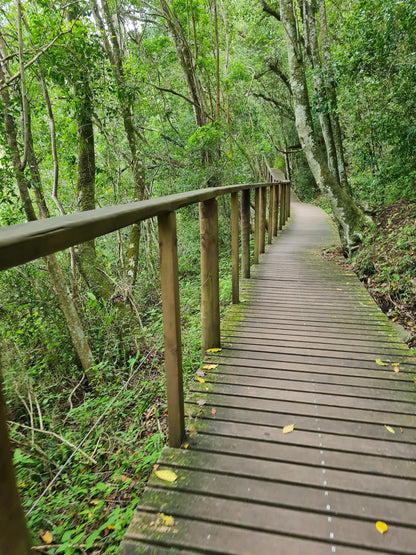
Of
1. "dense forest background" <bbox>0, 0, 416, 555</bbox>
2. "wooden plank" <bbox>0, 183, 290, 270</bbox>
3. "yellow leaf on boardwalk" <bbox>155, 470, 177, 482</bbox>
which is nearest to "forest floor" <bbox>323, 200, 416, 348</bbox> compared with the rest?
"dense forest background" <bbox>0, 0, 416, 555</bbox>

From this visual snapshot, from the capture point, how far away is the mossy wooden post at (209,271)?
8.73ft

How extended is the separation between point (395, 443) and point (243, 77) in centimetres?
1276

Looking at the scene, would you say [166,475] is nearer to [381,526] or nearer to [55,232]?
[381,526]

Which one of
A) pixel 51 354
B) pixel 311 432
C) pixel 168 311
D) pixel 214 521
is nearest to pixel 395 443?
pixel 311 432

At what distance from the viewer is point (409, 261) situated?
449 cm

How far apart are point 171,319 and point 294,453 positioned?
3.28 feet

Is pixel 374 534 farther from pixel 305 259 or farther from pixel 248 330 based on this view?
pixel 305 259

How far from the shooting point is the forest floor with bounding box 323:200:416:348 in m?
3.92

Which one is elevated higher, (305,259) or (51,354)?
(305,259)

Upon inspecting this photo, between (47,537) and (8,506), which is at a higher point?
(8,506)

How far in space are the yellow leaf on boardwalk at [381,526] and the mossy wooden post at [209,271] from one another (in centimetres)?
173

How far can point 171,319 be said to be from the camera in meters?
1.81

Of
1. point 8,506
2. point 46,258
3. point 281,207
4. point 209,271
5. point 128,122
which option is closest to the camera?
point 8,506

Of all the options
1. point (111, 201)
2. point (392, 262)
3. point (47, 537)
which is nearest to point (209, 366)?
point (47, 537)
